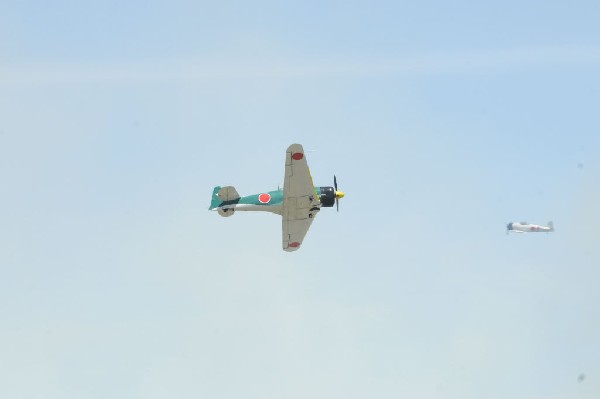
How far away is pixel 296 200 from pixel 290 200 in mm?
616

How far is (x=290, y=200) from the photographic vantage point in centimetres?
8575

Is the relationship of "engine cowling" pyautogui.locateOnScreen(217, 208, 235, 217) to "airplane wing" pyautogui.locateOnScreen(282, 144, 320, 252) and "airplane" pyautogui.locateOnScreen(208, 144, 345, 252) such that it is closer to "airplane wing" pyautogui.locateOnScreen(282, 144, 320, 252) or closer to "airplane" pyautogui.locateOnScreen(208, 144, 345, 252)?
"airplane" pyautogui.locateOnScreen(208, 144, 345, 252)

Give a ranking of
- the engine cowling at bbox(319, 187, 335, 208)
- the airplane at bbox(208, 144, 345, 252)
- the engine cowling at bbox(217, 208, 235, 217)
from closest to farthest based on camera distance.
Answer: the airplane at bbox(208, 144, 345, 252), the engine cowling at bbox(217, 208, 235, 217), the engine cowling at bbox(319, 187, 335, 208)

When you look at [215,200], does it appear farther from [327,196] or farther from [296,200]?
[327,196]

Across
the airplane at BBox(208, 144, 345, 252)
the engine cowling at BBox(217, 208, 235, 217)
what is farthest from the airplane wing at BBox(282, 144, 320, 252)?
the engine cowling at BBox(217, 208, 235, 217)

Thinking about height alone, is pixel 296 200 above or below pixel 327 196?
below

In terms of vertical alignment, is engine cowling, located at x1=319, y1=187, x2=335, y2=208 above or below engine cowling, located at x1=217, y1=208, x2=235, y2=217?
above

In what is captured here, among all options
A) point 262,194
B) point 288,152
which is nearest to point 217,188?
point 262,194

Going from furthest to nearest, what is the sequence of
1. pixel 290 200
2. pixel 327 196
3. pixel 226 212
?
pixel 327 196, pixel 226 212, pixel 290 200

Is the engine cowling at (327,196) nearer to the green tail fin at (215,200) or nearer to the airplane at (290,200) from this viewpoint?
the airplane at (290,200)

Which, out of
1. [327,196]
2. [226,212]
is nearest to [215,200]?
[226,212]

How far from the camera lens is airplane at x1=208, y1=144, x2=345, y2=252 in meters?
84.1

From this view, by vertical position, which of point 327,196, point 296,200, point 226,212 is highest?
point 327,196

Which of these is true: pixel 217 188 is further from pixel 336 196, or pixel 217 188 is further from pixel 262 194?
pixel 336 196
